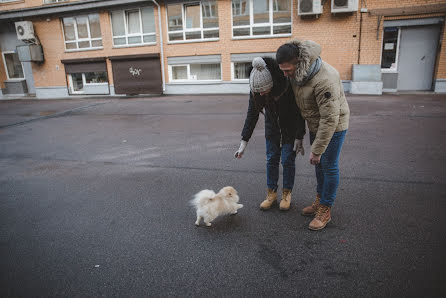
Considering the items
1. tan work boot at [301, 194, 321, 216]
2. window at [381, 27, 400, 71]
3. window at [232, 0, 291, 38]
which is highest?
window at [232, 0, 291, 38]

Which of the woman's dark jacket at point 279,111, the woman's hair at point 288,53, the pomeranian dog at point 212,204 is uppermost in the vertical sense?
the woman's hair at point 288,53

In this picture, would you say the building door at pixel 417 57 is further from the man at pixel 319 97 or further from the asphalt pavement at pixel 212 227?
the man at pixel 319 97

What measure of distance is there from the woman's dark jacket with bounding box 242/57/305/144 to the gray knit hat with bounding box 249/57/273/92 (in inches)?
2.8

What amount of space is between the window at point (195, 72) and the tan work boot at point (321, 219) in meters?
14.6

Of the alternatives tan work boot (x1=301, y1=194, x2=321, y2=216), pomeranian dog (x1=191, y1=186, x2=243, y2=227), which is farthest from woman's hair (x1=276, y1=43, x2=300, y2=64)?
tan work boot (x1=301, y1=194, x2=321, y2=216)

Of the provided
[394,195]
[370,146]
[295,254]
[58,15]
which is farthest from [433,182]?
[58,15]

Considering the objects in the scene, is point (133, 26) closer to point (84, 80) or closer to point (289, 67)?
point (84, 80)

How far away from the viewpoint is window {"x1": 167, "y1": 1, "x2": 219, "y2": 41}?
16.3 metres

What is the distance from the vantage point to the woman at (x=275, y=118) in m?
2.87

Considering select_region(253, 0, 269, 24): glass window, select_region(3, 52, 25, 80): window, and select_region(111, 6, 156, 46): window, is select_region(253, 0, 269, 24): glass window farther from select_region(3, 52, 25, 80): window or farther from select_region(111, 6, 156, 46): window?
select_region(3, 52, 25, 80): window

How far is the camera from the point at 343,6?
13.4 metres

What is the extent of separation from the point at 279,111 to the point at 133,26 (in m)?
17.0

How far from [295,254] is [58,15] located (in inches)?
843

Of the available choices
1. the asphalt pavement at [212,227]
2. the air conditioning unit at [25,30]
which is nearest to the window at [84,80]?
the air conditioning unit at [25,30]
